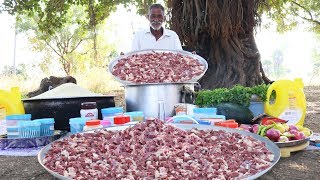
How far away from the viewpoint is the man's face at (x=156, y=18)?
485cm

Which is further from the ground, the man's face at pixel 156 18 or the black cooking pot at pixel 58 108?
the man's face at pixel 156 18

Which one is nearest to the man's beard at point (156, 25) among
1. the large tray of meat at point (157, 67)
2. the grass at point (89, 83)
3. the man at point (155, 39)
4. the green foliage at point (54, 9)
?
the man at point (155, 39)

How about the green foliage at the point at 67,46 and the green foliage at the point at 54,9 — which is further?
the green foliage at the point at 67,46

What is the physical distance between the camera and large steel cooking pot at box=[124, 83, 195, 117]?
3713 mm

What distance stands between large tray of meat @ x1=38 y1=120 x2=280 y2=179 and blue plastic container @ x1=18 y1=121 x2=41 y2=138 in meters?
0.85

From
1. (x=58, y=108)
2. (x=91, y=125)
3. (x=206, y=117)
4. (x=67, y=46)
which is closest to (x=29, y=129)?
(x=58, y=108)

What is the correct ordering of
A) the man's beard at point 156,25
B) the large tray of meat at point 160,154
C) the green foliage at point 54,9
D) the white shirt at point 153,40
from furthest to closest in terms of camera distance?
the green foliage at point 54,9, the white shirt at point 153,40, the man's beard at point 156,25, the large tray of meat at point 160,154

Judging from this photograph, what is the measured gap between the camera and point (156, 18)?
16.3 feet

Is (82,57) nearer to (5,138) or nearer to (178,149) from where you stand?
(5,138)

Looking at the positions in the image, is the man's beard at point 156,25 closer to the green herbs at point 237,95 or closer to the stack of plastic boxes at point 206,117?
the green herbs at point 237,95

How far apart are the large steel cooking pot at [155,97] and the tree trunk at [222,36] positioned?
12.2 ft

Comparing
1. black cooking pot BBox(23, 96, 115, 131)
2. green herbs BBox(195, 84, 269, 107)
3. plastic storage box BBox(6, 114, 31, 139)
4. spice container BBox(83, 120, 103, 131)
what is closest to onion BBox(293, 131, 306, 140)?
green herbs BBox(195, 84, 269, 107)

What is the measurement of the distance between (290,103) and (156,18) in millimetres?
2097

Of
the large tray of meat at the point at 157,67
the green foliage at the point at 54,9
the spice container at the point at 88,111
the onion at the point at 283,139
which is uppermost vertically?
the green foliage at the point at 54,9
